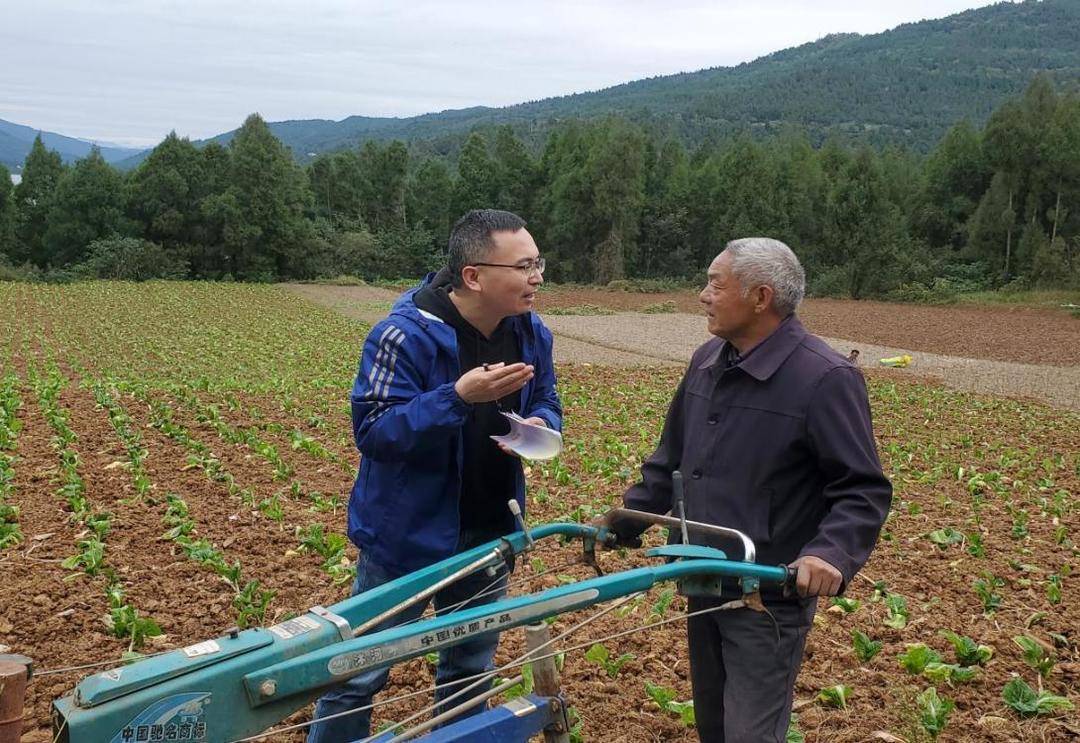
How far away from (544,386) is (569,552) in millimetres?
3604

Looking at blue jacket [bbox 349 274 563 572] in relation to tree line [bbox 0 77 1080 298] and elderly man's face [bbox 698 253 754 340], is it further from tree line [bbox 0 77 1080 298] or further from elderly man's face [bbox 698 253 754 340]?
tree line [bbox 0 77 1080 298]

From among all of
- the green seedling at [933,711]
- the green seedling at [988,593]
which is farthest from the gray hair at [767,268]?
the green seedling at [988,593]

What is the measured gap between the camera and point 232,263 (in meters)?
58.1

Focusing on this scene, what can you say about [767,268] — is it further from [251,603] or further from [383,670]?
[251,603]

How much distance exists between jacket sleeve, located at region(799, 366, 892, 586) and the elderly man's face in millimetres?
323

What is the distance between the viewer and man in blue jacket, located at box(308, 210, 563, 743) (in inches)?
128

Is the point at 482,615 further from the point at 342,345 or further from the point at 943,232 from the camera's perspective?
the point at 943,232

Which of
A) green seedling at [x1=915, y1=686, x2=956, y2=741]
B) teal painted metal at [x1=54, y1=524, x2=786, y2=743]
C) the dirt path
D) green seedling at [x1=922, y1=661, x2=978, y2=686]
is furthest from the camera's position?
the dirt path

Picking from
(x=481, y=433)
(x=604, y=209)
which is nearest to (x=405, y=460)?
(x=481, y=433)

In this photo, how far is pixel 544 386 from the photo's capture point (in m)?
3.87

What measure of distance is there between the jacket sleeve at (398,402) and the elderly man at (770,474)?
73cm

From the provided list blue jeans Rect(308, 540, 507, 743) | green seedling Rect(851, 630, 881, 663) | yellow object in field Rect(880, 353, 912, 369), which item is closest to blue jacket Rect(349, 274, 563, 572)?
blue jeans Rect(308, 540, 507, 743)

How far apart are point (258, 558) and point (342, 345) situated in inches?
740

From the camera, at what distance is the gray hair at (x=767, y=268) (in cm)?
309
